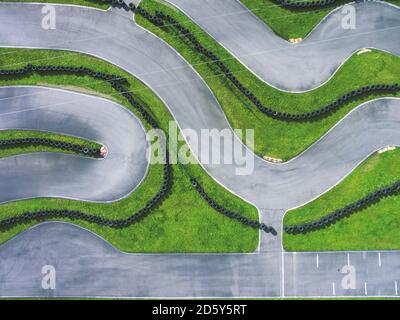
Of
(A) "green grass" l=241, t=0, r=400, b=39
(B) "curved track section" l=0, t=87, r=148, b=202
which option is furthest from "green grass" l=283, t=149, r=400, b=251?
(B) "curved track section" l=0, t=87, r=148, b=202

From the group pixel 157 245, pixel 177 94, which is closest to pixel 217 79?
pixel 177 94

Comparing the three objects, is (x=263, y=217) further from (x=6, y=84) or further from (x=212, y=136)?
(x=6, y=84)

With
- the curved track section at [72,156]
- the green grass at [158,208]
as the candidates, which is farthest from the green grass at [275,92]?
the curved track section at [72,156]

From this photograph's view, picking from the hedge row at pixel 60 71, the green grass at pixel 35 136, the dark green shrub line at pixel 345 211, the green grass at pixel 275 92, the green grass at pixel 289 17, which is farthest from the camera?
the green grass at pixel 35 136

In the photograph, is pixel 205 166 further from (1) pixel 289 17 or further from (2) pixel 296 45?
(1) pixel 289 17

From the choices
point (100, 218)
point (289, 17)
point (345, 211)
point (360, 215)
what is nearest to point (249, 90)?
point (289, 17)

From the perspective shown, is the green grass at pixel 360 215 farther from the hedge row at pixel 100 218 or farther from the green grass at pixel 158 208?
the hedge row at pixel 100 218

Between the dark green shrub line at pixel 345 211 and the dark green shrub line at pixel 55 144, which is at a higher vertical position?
the dark green shrub line at pixel 55 144
